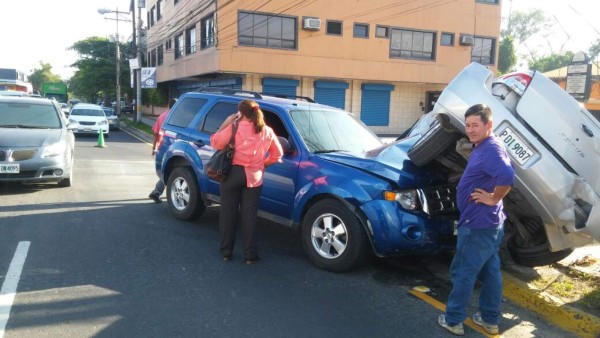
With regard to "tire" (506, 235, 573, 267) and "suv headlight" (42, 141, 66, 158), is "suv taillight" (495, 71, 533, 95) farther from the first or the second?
"suv headlight" (42, 141, 66, 158)

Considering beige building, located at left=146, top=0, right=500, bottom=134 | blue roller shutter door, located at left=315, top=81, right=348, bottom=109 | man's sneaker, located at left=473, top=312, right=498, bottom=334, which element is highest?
beige building, located at left=146, top=0, right=500, bottom=134

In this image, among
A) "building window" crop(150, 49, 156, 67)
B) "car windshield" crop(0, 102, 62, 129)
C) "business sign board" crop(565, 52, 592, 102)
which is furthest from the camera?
"building window" crop(150, 49, 156, 67)

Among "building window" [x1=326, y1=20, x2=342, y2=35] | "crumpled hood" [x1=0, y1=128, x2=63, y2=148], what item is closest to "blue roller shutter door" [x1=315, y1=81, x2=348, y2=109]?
"building window" [x1=326, y1=20, x2=342, y2=35]

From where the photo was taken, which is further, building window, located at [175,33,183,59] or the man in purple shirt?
building window, located at [175,33,183,59]

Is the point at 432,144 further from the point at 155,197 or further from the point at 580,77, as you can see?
the point at 580,77

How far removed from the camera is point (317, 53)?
25.1 meters

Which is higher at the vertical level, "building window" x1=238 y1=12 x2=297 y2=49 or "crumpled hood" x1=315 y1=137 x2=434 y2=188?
"building window" x1=238 y1=12 x2=297 y2=49

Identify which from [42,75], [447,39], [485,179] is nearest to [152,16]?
[447,39]

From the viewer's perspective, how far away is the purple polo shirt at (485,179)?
3.48 meters

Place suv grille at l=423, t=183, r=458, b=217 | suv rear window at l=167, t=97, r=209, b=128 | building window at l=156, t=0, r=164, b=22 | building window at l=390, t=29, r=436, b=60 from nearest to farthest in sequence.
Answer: suv grille at l=423, t=183, r=458, b=217 → suv rear window at l=167, t=97, r=209, b=128 → building window at l=390, t=29, r=436, b=60 → building window at l=156, t=0, r=164, b=22

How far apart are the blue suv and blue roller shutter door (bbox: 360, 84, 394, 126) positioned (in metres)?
22.3

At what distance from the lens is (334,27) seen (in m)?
25.5

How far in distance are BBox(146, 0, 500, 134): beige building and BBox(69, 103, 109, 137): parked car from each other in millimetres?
5717

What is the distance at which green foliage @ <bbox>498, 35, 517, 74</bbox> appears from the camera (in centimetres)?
5022
